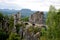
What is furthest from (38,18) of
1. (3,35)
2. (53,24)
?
(53,24)

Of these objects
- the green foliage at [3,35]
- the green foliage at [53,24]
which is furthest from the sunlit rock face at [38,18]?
the green foliage at [53,24]

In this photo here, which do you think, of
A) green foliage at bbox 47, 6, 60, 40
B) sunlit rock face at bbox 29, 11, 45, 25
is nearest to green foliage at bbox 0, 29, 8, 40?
sunlit rock face at bbox 29, 11, 45, 25

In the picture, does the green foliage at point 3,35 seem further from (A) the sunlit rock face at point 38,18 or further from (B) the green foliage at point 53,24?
(B) the green foliage at point 53,24

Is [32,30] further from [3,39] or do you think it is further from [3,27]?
[3,27]

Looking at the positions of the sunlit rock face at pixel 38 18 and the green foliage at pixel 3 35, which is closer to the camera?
the green foliage at pixel 3 35

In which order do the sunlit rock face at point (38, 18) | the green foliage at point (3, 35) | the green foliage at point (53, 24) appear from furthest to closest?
the sunlit rock face at point (38, 18)
the green foliage at point (3, 35)
the green foliage at point (53, 24)

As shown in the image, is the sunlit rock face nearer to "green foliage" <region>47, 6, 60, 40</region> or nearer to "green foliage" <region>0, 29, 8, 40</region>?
"green foliage" <region>0, 29, 8, 40</region>

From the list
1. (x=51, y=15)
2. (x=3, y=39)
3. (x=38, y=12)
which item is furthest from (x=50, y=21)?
(x=38, y=12)

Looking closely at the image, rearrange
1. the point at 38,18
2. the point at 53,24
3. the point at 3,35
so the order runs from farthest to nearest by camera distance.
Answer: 1. the point at 38,18
2. the point at 3,35
3. the point at 53,24

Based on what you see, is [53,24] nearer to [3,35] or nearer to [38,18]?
[3,35]

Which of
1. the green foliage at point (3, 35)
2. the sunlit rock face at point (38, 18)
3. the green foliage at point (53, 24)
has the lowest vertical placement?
the green foliage at point (3, 35)

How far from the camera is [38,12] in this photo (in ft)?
164

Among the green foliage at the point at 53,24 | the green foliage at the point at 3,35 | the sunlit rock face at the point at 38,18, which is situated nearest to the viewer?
the green foliage at the point at 53,24

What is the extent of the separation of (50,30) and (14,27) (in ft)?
73.9
